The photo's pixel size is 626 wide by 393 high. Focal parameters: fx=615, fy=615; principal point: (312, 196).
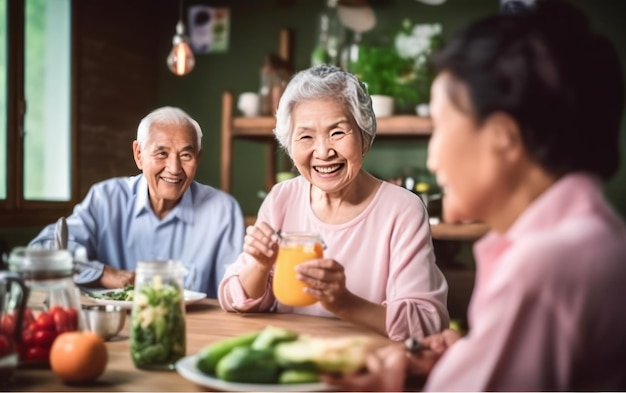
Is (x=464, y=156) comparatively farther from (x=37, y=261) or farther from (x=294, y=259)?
(x=37, y=261)

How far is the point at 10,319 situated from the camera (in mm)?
1040

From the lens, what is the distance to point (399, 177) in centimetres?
412

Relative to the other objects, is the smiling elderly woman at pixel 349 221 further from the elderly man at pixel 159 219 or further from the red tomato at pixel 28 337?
the red tomato at pixel 28 337

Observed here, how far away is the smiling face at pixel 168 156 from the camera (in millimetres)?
1304

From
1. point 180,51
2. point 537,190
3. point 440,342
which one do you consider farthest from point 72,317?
point 180,51

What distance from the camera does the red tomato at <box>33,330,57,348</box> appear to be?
44.2 inches

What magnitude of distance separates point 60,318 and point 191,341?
0.34 m

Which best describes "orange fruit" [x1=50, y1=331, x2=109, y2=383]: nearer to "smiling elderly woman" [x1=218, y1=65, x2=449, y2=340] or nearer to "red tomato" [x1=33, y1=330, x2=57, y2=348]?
"red tomato" [x1=33, y1=330, x2=57, y2=348]

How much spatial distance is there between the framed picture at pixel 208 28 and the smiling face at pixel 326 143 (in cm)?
304

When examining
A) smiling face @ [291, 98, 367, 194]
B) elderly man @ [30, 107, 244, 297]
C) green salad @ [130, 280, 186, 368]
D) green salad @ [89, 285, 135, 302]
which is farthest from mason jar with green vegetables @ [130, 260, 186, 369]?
smiling face @ [291, 98, 367, 194]

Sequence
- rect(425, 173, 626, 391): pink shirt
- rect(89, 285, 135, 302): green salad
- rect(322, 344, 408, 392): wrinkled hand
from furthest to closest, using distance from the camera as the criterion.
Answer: rect(89, 285, 135, 302): green salad
rect(322, 344, 408, 392): wrinkled hand
rect(425, 173, 626, 391): pink shirt

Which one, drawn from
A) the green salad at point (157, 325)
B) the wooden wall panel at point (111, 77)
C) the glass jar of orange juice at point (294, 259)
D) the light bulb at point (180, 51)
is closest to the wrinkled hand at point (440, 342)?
the glass jar of orange juice at point (294, 259)

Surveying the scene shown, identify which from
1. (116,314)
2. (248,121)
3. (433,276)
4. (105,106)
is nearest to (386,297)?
(433,276)

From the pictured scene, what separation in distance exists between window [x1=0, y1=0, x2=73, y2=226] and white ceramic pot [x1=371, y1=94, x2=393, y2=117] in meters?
1.78
